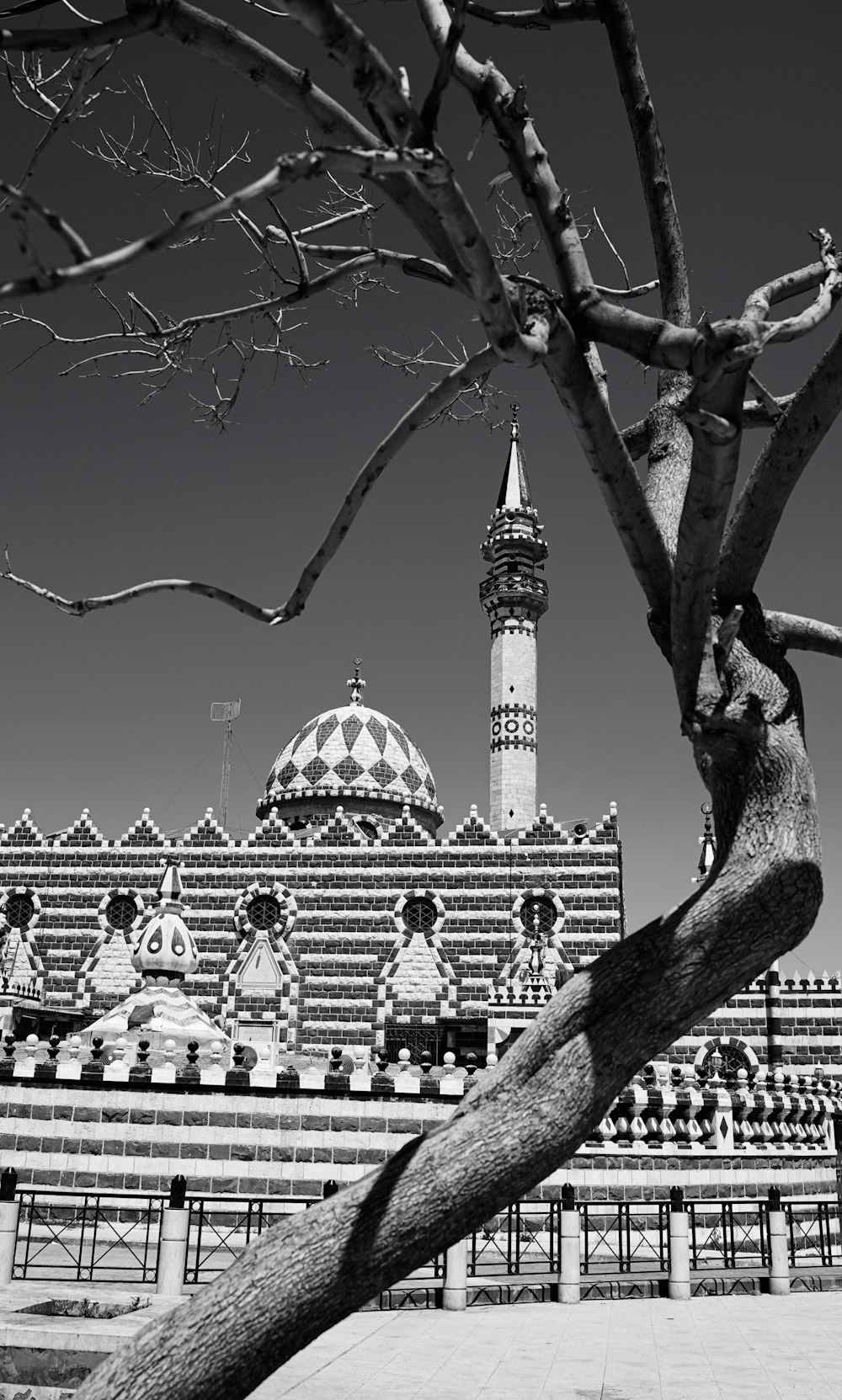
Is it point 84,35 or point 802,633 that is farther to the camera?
point 802,633

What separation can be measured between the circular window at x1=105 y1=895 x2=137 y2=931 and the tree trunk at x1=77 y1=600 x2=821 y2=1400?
90.4 ft

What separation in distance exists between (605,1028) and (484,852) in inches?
995

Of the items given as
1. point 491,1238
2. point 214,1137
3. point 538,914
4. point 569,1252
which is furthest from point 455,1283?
point 538,914

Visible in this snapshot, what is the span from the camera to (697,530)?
163 inches

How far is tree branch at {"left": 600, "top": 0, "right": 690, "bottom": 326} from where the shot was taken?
4.89 metres

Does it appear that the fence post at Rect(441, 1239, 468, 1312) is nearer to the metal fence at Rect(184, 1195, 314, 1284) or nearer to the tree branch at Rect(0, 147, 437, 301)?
the metal fence at Rect(184, 1195, 314, 1284)

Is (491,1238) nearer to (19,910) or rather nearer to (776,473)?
(776,473)

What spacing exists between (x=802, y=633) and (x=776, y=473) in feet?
2.35

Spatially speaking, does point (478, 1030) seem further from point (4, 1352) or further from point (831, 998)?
point (4, 1352)

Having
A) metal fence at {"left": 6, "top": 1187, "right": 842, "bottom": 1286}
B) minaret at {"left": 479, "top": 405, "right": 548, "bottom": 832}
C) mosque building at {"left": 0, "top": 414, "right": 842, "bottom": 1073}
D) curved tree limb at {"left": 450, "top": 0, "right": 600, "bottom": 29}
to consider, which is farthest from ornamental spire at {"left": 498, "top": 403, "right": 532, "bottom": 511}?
curved tree limb at {"left": 450, "top": 0, "right": 600, "bottom": 29}

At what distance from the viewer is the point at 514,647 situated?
123ft

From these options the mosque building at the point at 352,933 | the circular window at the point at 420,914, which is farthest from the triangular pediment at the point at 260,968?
the circular window at the point at 420,914

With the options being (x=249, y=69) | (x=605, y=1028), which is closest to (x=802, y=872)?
(x=605, y=1028)

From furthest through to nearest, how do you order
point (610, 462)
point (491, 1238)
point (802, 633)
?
point (491, 1238) → point (802, 633) → point (610, 462)
